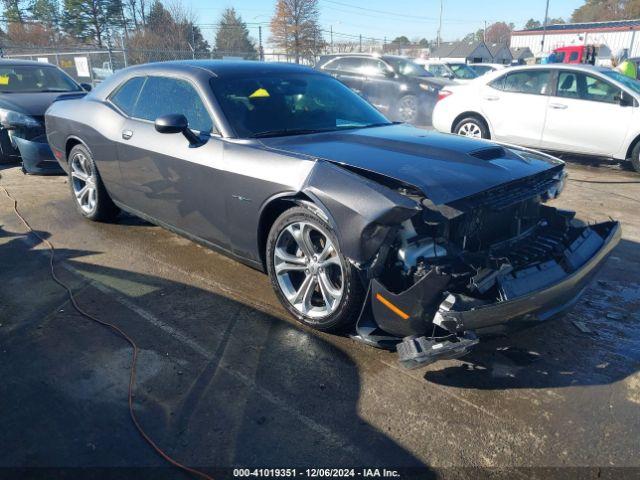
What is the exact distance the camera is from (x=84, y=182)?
5.32 metres

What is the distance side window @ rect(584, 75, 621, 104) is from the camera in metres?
7.39

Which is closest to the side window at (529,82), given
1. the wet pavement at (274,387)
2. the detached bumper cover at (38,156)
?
the wet pavement at (274,387)

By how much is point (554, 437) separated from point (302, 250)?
168 cm

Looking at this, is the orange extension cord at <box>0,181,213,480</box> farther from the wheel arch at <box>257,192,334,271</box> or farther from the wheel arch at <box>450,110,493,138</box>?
the wheel arch at <box>450,110,493,138</box>

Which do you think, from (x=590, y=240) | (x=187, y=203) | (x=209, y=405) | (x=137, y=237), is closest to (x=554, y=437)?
(x=590, y=240)

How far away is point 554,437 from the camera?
2344mm

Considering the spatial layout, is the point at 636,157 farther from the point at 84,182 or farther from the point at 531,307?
the point at 84,182

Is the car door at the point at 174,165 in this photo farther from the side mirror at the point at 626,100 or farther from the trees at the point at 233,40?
the trees at the point at 233,40

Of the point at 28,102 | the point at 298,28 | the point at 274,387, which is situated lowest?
the point at 274,387

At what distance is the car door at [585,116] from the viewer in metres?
7.38

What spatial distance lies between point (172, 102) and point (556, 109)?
6241 mm

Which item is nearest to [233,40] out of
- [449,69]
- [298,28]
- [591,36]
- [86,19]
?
[298,28]

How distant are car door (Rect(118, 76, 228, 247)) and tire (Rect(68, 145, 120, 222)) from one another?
0.55 meters

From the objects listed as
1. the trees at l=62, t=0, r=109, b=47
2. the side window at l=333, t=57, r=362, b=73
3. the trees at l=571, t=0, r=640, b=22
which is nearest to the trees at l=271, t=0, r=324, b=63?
the trees at l=62, t=0, r=109, b=47
